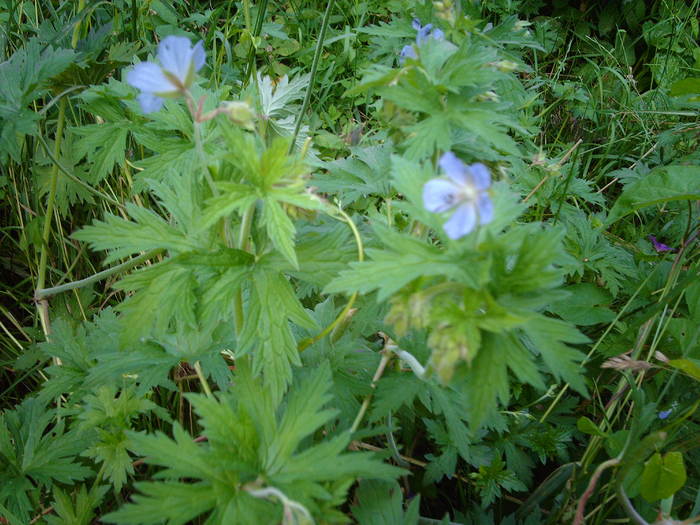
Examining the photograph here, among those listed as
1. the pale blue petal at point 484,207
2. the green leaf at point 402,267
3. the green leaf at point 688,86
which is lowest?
the green leaf at point 402,267

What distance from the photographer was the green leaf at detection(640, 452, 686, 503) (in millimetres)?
1140

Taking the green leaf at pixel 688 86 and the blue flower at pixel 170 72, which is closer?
the blue flower at pixel 170 72

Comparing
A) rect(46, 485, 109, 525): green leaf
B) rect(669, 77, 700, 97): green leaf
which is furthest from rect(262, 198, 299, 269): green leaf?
rect(669, 77, 700, 97): green leaf

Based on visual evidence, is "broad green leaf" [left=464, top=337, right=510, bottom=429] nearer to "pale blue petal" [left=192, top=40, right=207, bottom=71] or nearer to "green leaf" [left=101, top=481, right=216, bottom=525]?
"green leaf" [left=101, top=481, right=216, bottom=525]

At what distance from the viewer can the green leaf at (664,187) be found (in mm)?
1704

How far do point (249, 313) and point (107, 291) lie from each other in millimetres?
1234

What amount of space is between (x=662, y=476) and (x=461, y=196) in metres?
0.78

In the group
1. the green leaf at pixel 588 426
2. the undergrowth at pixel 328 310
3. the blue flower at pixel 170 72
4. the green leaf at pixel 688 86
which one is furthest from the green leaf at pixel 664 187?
the blue flower at pixel 170 72

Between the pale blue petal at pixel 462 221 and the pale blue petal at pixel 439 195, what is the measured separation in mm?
23

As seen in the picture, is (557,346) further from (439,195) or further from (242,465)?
(242,465)

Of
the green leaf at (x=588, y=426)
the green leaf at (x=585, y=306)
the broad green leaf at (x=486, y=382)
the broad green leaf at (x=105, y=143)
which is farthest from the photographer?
the green leaf at (x=585, y=306)

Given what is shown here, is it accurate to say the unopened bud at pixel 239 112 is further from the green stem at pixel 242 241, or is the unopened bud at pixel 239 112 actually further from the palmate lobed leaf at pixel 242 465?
the palmate lobed leaf at pixel 242 465

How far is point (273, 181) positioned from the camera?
40.7 inches

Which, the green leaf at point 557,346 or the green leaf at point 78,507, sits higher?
the green leaf at point 557,346
